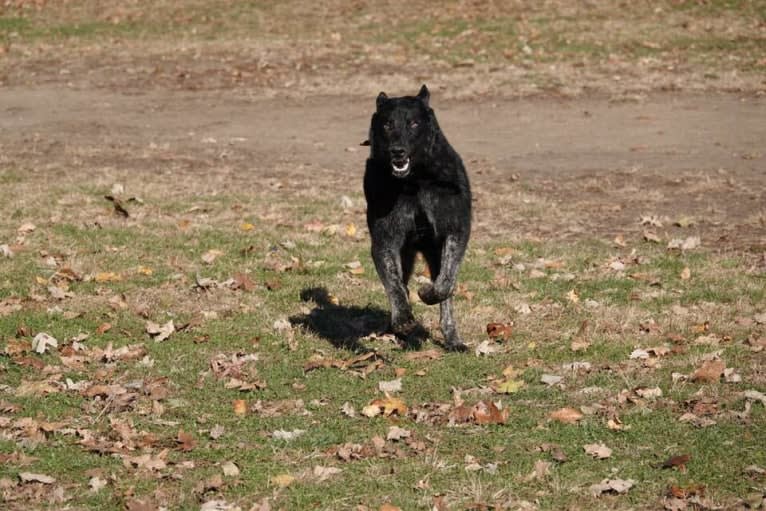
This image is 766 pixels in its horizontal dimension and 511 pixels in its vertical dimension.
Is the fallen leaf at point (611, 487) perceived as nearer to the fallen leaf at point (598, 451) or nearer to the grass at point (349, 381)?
the grass at point (349, 381)

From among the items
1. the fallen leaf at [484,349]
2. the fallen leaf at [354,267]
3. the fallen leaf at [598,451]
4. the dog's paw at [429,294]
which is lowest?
the fallen leaf at [354,267]

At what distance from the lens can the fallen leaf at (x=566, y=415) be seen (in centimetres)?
839

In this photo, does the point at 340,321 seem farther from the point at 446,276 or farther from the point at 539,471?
the point at 539,471

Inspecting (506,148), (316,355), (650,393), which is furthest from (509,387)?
(506,148)

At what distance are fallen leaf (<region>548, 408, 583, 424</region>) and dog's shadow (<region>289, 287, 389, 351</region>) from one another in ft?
7.50

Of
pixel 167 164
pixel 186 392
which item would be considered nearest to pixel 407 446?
pixel 186 392

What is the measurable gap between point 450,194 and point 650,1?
75.5 ft

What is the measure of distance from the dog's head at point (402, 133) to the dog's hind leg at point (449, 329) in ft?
4.14

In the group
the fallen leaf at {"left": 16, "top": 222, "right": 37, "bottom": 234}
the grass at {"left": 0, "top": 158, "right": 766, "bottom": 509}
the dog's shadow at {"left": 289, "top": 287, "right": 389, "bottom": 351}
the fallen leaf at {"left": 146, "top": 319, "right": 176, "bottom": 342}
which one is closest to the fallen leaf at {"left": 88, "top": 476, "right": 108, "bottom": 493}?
the grass at {"left": 0, "top": 158, "right": 766, "bottom": 509}

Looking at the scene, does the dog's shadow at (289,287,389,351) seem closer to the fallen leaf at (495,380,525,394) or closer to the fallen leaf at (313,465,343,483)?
the fallen leaf at (495,380,525,394)

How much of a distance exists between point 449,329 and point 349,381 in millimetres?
1242

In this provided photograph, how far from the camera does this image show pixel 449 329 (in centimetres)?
1026

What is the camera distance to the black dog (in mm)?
9609

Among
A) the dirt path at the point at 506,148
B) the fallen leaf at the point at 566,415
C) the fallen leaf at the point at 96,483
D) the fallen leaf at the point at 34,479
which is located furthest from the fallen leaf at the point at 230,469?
the dirt path at the point at 506,148
